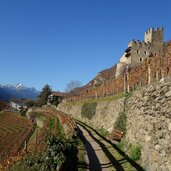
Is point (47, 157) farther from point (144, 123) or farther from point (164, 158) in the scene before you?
point (144, 123)

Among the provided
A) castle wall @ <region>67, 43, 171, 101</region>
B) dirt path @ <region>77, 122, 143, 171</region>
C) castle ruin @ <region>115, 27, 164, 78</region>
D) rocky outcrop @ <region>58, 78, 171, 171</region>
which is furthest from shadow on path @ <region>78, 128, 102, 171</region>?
castle ruin @ <region>115, 27, 164, 78</region>

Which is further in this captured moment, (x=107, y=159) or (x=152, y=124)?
(x=107, y=159)

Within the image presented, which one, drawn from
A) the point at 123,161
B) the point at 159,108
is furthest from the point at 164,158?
the point at 123,161

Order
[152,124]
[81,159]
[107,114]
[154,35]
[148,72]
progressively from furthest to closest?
[154,35], [107,114], [148,72], [81,159], [152,124]

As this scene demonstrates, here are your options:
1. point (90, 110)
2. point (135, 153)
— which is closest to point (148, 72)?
point (135, 153)

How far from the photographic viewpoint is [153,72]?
2455cm

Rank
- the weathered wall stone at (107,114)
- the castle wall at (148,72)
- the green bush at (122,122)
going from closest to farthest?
the castle wall at (148,72) → the green bush at (122,122) → the weathered wall stone at (107,114)

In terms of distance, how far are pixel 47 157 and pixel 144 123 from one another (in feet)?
22.1

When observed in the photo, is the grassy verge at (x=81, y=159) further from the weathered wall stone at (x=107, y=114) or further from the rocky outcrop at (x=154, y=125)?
the weathered wall stone at (x=107, y=114)

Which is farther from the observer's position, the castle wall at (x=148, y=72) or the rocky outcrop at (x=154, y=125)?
the castle wall at (x=148, y=72)

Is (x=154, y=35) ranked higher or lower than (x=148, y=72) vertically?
higher

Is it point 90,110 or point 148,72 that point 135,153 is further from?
point 90,110

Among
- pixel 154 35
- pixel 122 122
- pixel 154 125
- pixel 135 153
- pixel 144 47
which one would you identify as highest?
pixel 154 35

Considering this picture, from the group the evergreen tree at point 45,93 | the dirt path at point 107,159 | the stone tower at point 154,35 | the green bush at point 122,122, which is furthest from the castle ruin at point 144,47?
the dirt path at point 107,159
